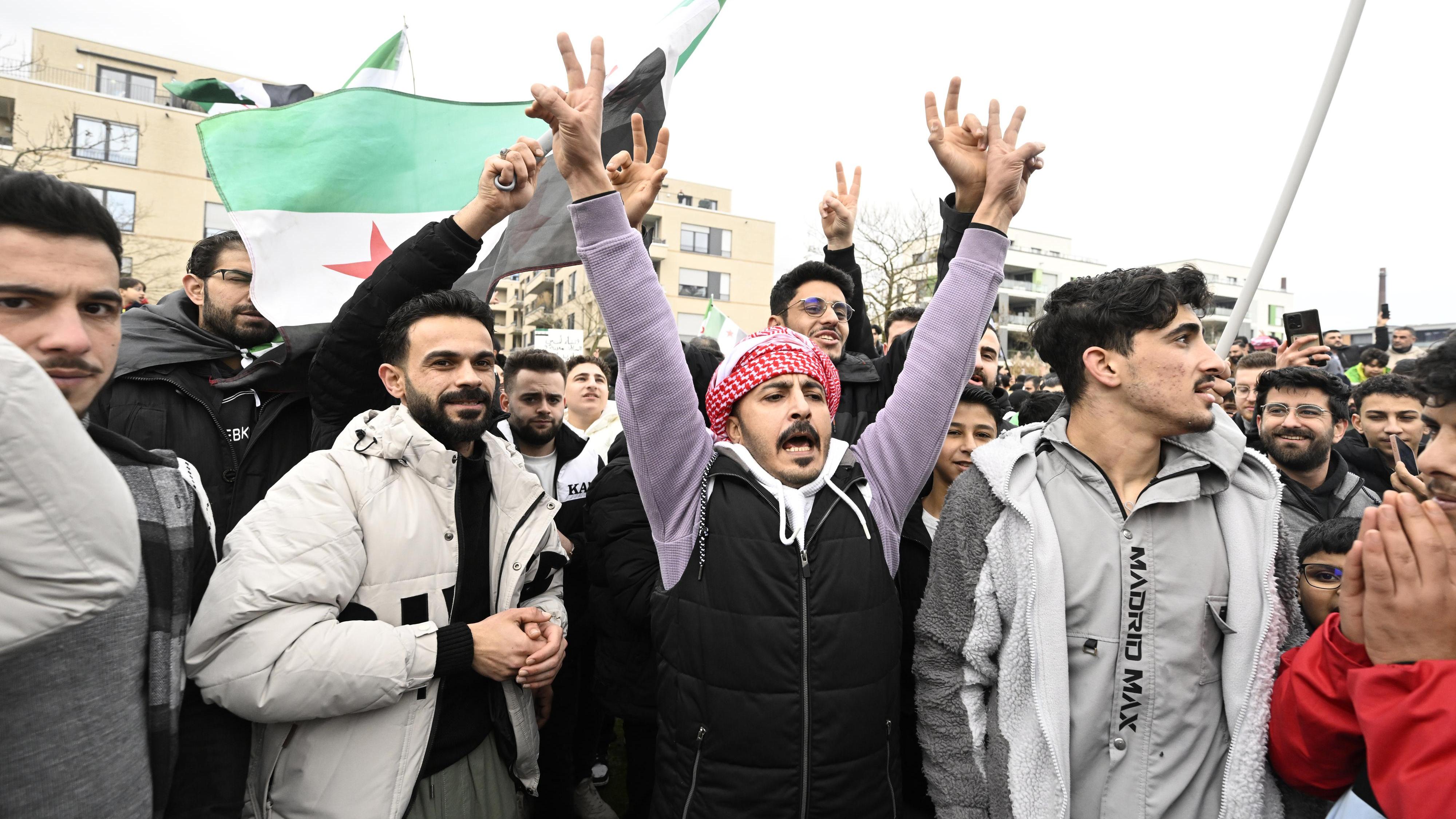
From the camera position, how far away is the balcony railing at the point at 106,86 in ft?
90.6

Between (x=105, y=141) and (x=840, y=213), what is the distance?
32.9 meters

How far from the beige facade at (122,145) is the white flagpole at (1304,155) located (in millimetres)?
29277

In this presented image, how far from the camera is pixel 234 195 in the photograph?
3174 mm

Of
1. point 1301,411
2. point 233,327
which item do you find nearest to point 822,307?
point 1301,411

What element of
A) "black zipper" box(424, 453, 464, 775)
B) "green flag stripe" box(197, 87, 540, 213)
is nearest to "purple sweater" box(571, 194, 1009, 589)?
"black zipper" box(424, 453, 464, 775)

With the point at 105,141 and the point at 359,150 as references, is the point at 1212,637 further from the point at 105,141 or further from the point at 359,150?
the point at 105,141

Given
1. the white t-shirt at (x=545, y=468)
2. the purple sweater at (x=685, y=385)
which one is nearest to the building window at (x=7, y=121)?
the white t-shirt at (x=545, y=468)

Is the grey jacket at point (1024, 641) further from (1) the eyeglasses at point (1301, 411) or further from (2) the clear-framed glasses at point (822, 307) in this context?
(1) the eyeglasses at point (1301, 411)

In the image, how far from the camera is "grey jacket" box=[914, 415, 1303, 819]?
183cm

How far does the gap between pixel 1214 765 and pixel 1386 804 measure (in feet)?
1.45

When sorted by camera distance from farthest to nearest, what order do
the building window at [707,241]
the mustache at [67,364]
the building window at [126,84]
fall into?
the building window at [707,241] → the building window at [126,84] → the mustache at [67,364]

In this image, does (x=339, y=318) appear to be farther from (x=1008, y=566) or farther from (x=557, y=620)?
(x=1008, y=566)

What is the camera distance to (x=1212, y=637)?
191cm

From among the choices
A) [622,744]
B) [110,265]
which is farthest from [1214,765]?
[622,744]
